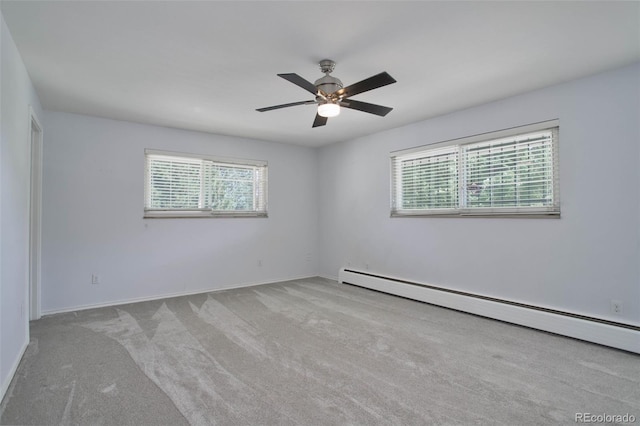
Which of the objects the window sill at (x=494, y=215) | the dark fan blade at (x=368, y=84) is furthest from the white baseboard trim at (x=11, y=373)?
the window sill at (x=494, y=215)

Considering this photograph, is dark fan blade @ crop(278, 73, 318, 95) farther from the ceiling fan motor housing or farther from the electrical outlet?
the electrical outlet

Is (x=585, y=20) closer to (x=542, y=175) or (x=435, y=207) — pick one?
(x=542, y=175)

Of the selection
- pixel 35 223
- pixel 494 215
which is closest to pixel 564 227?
pixel 494 215

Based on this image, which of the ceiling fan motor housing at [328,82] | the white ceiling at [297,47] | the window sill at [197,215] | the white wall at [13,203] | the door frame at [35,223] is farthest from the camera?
the window sill at [197,215]

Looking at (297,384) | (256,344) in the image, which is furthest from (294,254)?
(297,384)

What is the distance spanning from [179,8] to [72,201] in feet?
10.8

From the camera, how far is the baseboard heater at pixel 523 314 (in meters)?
2.87

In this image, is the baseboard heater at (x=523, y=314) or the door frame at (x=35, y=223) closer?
the baseboard heater at (x=523, y=314)

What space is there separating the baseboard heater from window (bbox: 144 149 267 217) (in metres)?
2.52

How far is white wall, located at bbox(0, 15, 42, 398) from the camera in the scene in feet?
7.41

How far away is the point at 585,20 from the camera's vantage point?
A: 226 cm

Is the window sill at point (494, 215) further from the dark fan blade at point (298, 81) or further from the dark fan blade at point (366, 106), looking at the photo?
the dark fan blade at point (298, 81)

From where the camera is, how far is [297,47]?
102 inches

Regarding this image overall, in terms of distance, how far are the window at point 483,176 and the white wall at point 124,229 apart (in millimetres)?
2424
